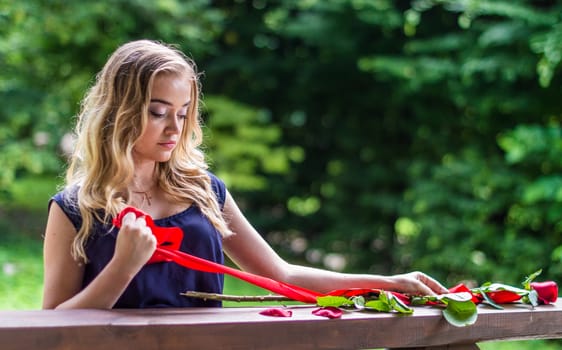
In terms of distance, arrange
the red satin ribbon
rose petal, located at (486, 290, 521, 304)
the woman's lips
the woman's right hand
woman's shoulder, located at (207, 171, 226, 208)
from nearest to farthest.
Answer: the woman's right hand, the red satin ribbon, the woman's lips, rose petal, located at (486, 290, 521, 304), woman's shoulder, located at (207, 171, 226, 208)

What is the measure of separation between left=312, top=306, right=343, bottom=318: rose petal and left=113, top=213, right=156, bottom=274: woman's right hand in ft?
1.37

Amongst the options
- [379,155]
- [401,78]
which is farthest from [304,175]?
[401,78]

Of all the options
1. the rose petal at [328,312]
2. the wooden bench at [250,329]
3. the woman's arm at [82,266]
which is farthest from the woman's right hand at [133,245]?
the rose petal at [328,312]

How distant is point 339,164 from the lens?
8938mm

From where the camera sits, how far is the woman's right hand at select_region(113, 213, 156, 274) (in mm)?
1677

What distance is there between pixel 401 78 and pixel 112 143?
5.80 metres

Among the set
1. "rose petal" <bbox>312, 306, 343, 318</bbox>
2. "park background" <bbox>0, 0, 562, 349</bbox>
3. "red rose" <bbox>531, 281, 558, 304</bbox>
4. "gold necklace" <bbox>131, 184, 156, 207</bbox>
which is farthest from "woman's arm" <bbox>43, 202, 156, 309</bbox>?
"park background" <bbox>0, 0, 562, 349</bbox>

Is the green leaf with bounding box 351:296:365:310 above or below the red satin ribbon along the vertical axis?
below

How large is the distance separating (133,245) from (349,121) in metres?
7.31

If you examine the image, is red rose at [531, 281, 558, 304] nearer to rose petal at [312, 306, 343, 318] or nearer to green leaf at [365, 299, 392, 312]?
green leaf at [365, 299, 392, 312]

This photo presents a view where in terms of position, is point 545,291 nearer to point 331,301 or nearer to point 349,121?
point 331,301

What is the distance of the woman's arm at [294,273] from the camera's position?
6.64 ft

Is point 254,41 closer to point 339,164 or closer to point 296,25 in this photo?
point 296,25

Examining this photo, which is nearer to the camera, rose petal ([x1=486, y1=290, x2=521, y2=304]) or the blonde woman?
the blonde woman
